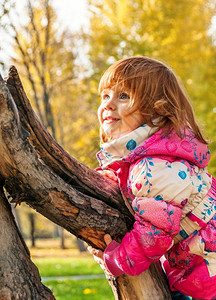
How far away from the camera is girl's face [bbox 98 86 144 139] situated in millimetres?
2121

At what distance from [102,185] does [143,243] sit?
0.39 meters

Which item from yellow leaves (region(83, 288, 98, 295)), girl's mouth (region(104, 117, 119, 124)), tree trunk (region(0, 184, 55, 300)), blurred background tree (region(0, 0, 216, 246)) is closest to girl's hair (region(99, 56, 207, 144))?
girl's mouth (region(104, 117, 119, 124))

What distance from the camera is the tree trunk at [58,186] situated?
5.56 feet

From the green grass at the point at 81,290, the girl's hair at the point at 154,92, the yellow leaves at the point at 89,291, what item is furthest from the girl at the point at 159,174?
the yellow leaves at the point at 89,291

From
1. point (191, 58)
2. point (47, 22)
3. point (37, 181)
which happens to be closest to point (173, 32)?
point (191, 58)

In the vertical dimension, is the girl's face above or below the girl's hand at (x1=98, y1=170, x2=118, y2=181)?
above

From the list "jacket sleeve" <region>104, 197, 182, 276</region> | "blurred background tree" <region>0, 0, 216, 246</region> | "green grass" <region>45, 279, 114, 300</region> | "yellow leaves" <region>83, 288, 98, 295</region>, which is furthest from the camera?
"blurred background tree" <region>0, 0, 216, 246</region>

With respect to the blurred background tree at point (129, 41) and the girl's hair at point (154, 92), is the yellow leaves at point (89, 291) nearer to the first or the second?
the blurred background tree at point (129, 41)

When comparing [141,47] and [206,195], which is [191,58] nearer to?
[141,47]

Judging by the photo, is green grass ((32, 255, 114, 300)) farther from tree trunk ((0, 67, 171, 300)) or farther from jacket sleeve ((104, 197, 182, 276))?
jacket sleeve ((104, 197, 182, 276))

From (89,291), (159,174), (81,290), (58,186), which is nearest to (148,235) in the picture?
(159,174)

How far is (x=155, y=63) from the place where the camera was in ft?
7.21

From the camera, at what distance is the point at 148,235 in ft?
6.07

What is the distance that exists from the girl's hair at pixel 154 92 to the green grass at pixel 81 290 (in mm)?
4505
